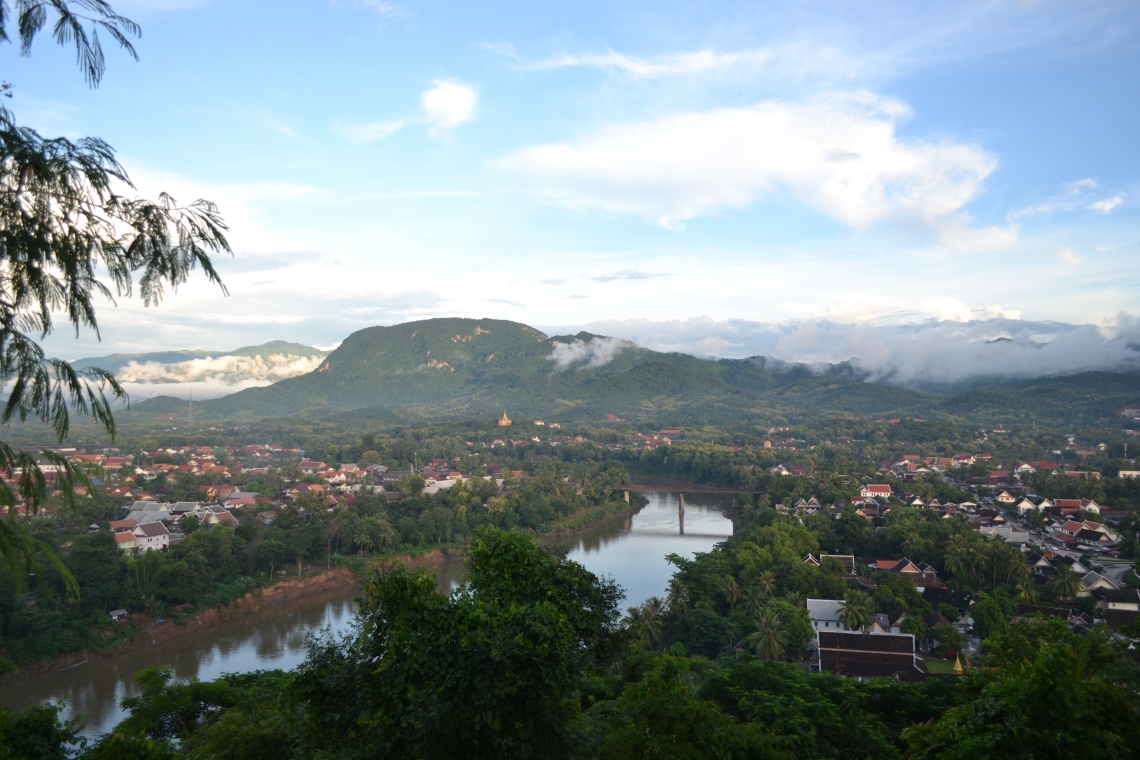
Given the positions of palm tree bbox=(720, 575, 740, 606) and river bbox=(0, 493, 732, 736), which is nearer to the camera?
river bbox=(0, 493, 732, 736)

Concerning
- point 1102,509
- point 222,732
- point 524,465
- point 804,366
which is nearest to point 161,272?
point 222,732

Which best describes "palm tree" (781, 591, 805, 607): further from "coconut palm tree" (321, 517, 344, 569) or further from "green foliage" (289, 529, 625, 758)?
"coconut palm tree" (321, 517, 344, 569)

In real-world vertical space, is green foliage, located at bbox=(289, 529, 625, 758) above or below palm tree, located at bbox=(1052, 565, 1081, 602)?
above

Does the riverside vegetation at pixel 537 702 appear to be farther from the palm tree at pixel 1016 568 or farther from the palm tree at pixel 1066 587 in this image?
the palm tree at pixel 1016 568

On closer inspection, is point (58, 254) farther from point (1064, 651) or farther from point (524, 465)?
point (524, 465)

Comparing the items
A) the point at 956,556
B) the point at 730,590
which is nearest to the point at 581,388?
the point at 956,556

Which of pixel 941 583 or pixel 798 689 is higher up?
pixel 798 689

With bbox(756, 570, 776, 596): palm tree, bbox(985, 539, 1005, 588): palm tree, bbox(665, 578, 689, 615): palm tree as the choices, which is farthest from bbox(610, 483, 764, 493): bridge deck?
bbox(665, 578, 689, 615): palm tree
